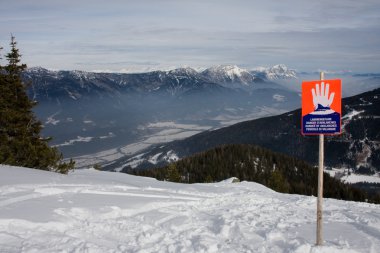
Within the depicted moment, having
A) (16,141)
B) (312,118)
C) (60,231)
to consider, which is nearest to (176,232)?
(60,231)

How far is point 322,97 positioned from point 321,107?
28 centimetres

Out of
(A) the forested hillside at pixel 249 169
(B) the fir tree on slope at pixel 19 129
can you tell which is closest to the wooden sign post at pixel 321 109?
(B) the fir tree on slope at pixel 19 129

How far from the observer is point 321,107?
34.8 ft

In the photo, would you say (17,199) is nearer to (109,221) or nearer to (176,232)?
(109,221)

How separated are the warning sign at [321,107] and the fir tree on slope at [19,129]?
2121 cm

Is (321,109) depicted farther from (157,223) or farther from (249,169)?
(249,169)

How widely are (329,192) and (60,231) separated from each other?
130 m

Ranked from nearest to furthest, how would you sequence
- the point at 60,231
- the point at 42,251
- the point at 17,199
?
the point at 42,251
the point at 60,231
the point at 17,199

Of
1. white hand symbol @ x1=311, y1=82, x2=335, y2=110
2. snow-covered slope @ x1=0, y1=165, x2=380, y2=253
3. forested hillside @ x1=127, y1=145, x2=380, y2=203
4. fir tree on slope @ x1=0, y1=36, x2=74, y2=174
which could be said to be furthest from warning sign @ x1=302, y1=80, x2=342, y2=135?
forested hillside @ x1=127, y1=145, x2=380, y2=203

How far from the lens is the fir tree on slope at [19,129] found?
28.2 metres

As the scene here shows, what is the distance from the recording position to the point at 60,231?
11984mm

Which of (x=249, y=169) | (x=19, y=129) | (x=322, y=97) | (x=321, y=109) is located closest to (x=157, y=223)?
(x=321, y=109)

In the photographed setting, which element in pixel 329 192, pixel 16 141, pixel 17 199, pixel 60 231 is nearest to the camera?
pixel 60 231

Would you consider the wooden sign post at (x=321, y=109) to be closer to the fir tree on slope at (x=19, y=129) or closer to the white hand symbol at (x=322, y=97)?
the white hand symbol at (x=322, y=97)
